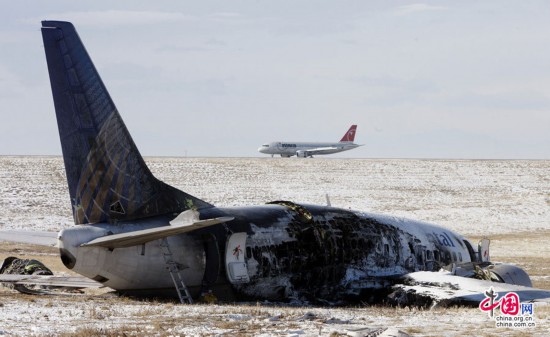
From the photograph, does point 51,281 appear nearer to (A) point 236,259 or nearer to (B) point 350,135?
(A) point 236,259

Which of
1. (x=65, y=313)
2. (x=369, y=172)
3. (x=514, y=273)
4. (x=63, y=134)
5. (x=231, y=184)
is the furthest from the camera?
(x=369, y=172)

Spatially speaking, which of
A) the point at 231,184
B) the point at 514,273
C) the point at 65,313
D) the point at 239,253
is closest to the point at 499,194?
the point at 231,184

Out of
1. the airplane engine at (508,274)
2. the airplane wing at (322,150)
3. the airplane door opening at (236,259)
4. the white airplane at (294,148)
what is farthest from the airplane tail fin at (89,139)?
the airplane wing at (322,150)

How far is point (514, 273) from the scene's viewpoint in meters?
29.5

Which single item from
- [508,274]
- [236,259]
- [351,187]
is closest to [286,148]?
[351,187]

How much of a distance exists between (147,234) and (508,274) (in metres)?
13.5

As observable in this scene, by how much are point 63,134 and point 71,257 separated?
3.48 m

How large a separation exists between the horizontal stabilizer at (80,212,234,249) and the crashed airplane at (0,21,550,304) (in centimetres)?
4

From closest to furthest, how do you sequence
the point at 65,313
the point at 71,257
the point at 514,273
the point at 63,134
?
1. the point at 65,313
2. the point at 71,257
3. the point at 63,134
4. the point at 514,273

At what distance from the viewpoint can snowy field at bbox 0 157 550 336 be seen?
18031 mm

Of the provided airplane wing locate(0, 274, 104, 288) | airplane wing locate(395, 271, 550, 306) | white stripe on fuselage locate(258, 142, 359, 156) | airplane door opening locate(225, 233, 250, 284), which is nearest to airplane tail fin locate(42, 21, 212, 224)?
airplane door opening locate(225, 233, 250, 284)

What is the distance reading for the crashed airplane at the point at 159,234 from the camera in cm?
2288

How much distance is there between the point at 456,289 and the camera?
83.6 ft

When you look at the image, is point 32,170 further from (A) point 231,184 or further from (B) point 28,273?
(B) point 28,273
